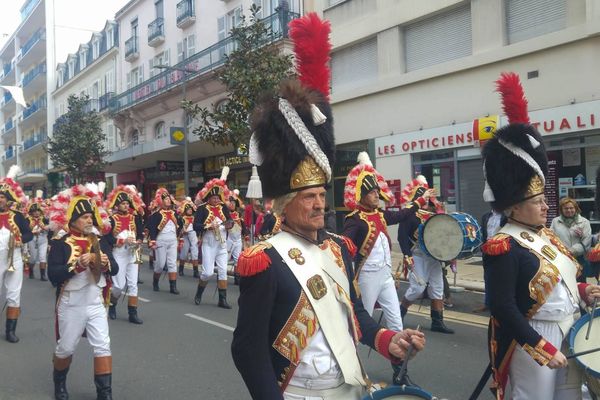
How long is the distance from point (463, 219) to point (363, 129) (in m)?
10.5

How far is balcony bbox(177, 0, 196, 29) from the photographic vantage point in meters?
26.5

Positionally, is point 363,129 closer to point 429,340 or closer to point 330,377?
point 429,340

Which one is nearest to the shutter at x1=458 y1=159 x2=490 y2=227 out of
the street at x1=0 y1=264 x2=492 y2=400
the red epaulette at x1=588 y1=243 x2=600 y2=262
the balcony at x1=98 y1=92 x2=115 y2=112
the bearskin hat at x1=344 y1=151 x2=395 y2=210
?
the street at x1=0 y1=264 x2=492 y2=400

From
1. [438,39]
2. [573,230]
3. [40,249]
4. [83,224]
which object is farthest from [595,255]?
[40,249]

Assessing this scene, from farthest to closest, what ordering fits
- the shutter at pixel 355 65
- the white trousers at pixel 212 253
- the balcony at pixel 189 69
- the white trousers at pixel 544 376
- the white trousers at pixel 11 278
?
the balcony at pixel 189 69 < the shutter at pixel 355 65 < the white trousers at pixel 212 253 < the white trousers at pixel 11 278 < the white trousers at pixel 544 376

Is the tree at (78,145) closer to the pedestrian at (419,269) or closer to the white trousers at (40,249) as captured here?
the white trousers at (40,249)

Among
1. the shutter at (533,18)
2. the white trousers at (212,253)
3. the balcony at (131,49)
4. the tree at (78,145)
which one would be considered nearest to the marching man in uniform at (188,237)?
the white trousers at (212,253)

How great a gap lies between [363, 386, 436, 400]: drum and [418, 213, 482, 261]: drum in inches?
199

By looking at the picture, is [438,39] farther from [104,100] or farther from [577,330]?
[104,100]

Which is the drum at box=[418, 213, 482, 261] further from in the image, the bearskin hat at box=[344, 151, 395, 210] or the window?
the window

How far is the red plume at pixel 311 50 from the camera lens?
9.12ft

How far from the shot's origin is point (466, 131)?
14500 millimetres

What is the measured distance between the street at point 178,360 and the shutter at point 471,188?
6.01 meters

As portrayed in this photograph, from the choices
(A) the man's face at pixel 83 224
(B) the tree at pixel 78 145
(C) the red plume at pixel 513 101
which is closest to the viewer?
(C) the red plume at pixel 513 101
